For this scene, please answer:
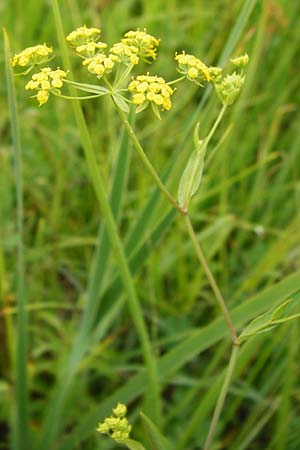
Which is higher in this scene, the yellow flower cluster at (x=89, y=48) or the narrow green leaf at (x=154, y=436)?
the yellow flower cluster at (x=89, y=48)

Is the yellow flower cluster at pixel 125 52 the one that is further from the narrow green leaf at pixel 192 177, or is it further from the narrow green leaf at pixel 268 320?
the narrow green leaf at pixel 268 320

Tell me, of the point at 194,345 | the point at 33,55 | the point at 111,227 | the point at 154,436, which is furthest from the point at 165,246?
the point at 33,55

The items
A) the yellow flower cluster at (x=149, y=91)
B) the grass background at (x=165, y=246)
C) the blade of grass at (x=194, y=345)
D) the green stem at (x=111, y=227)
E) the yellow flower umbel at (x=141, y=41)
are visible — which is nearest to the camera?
the yellow flower cluster at (x=149, y=91)

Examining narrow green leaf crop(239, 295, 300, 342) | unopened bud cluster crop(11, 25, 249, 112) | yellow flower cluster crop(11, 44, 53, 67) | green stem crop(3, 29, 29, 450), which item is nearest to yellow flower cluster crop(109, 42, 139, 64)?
unopened bud cluster crop(11, 25, 249, 112)

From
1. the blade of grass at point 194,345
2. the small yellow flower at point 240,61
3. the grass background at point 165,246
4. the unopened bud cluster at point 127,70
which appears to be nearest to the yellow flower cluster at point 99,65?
the unopened bud cluster at point 127,70

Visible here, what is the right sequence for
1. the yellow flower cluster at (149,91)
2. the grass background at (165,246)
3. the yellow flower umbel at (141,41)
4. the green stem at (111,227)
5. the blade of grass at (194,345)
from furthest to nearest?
the grass background at (165,246), the blade of grass at (194,345), the green stem at (111,227), the yellow flower umbel at (141,41), the yellow flower cluster at (149,91)

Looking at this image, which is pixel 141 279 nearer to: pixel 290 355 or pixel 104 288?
pixel 104 288

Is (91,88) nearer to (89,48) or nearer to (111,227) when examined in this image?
(89,48)
